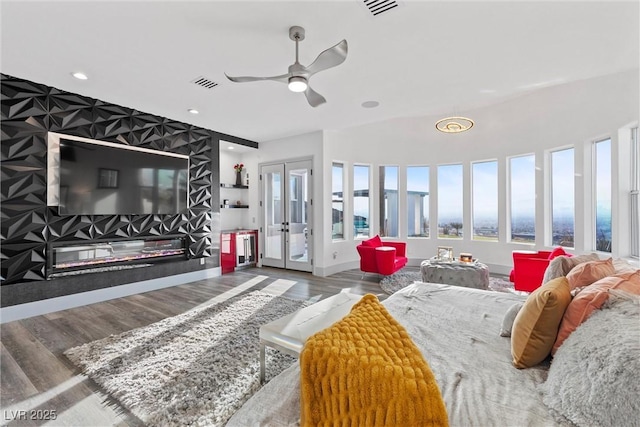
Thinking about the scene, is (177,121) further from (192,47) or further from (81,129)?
(192,47)

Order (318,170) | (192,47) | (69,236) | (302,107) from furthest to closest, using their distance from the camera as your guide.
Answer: (318,170)
(302,107)
(69,236)
(192,47)

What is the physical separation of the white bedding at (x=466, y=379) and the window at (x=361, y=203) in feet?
15.2

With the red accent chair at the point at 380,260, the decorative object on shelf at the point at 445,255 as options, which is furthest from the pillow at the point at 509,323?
the red accent chair at the point at 380,260

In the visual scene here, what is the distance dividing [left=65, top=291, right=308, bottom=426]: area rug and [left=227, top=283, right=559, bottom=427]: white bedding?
0.81 metres

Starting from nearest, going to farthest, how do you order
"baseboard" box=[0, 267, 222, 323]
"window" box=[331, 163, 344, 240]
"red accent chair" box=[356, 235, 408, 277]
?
"baseboard" box=[0, 267, 222, 323] → "red accent chair" box=[356, 235, 408, 277] → "window" box=[331, 163, 344, 240]

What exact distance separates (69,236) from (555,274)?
548 cm

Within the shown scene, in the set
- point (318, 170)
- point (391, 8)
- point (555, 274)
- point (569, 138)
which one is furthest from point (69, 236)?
point (569, 138)

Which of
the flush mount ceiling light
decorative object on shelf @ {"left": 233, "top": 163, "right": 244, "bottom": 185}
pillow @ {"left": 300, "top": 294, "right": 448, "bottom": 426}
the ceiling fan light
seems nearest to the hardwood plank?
pillow @ {"left": 300, "top": 294, "right": 448, "bottom": 426}

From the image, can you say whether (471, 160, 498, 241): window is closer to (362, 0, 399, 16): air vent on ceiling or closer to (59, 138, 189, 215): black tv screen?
(362, 0, 399, 16): air vent on ceiling

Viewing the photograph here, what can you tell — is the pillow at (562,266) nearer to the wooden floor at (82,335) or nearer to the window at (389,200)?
the wooden floor at (82,335)

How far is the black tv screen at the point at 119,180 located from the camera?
12.5 ft

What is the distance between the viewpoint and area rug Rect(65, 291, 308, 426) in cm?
184

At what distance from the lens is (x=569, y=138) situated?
15.1ft

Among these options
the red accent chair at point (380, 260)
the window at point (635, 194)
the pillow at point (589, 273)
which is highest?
the window at point (635, 194)
